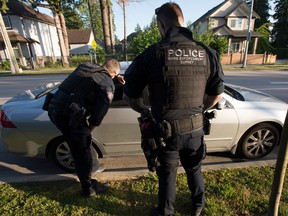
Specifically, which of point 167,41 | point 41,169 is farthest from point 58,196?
point 167,41

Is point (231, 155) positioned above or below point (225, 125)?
below

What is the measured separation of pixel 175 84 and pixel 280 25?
5125 cm

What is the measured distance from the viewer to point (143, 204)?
2338 millimetres

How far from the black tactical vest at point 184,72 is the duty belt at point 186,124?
0.39ft

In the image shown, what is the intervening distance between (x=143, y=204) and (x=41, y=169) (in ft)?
5.91

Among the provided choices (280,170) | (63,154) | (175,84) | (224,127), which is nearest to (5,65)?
(63,154)

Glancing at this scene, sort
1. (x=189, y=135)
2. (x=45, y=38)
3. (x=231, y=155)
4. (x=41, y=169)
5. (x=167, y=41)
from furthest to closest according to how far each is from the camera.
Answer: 1. (x=45, y=38)
2. (x=231, y=155)
3. (x=41, y=169)
4. (x=189, y=135)
5. (x=167, y=41)

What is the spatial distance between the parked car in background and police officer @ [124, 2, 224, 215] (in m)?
0.98

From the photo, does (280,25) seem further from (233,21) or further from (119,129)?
(119,129)

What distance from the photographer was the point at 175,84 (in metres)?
1.64

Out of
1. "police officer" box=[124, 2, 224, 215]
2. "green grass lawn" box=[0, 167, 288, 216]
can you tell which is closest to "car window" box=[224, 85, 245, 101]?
"green grass lawn" box=[0, 167, 288, 216]

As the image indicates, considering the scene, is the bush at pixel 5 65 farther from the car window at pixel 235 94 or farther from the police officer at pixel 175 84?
the police officer at pixel 175 84

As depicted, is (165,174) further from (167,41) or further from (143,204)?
(167,41)

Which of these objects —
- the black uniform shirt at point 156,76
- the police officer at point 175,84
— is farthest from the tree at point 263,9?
the police officer at point 175,84
